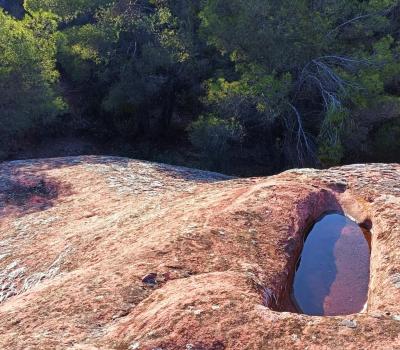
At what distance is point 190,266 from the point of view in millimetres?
6906

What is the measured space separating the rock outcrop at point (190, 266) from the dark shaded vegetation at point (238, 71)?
6505 millimetres

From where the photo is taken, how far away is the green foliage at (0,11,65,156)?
1745cm

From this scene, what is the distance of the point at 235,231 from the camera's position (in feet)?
25.4

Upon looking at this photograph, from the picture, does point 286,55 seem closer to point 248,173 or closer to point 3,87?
point 248,173

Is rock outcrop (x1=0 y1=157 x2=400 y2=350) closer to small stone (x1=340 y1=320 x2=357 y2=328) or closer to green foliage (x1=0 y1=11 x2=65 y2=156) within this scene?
small stone (x1=340 y1=320 x2=357 y2=328)

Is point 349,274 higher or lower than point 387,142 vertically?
lower

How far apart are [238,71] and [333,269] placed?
12747 mm

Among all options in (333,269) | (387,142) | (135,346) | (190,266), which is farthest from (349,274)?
(387,142)

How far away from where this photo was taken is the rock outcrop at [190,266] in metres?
5.35

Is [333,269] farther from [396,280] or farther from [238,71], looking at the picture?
[238,71]

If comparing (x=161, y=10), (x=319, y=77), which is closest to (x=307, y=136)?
(x=319, y=77)

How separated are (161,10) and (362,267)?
15491mm

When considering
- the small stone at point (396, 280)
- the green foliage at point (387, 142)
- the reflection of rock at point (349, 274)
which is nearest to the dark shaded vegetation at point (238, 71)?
the green foliage at point (387, 142)

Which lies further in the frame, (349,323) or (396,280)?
(396,280)
